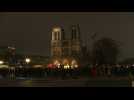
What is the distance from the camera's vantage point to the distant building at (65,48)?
6.36m

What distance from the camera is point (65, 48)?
6.42 m

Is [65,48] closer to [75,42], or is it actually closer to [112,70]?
[75,42]

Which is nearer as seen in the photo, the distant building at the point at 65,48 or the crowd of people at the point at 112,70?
the crowd of people at the point at 112,70

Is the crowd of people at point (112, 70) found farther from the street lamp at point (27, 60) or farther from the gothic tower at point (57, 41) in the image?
the street lamp at point (27, 60)

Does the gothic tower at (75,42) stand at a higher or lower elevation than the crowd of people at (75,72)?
higher

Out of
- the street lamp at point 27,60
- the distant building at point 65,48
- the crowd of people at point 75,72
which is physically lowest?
the crowd of people at point 75,72

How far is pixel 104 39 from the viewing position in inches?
248

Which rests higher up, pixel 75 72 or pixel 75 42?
pixel 75 42

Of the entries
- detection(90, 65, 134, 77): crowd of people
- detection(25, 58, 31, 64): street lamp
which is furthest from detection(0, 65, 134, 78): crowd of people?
detection(25, 58, 31, 64): street lamp

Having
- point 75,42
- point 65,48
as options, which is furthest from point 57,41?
point 75,42

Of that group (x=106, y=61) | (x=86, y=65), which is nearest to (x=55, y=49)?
(x=86, y=65)

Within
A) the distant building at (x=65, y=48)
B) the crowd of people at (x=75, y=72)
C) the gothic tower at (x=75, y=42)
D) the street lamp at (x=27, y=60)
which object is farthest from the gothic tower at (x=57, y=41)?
the street lamp at (x=27, y=60)

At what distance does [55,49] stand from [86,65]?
30.8 inches

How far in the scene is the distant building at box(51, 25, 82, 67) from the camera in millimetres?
6363
